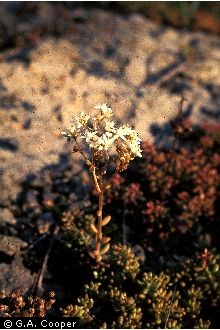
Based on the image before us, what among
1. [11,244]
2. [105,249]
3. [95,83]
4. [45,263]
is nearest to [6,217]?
[11,244]

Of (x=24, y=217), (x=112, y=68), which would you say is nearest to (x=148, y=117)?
(x=112, y=68)

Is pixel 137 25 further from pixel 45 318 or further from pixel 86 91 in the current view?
pixel 45 318

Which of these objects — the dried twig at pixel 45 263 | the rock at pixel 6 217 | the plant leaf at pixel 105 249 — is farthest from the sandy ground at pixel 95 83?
the plant leaf at pixel 105 249

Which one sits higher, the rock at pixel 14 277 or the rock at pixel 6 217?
the rock at pixel 6 217

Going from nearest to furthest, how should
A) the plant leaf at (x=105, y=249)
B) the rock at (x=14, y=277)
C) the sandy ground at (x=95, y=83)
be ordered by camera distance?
the rock at (x=14, y=277)
the plant leaf at (x=105, y=249)
the sandy ground at (x=95, y=83)

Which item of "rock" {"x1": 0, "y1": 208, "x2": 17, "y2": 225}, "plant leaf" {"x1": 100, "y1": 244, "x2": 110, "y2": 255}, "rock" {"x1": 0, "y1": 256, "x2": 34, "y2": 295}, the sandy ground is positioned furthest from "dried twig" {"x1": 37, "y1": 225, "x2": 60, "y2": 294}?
the sandy ground

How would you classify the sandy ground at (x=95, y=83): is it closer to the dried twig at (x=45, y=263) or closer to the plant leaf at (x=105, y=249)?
the dried twig at (x=45, y=263)

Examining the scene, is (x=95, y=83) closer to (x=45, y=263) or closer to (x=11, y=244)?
(x=11, y=244)
